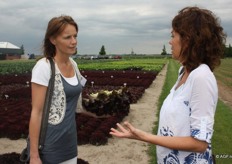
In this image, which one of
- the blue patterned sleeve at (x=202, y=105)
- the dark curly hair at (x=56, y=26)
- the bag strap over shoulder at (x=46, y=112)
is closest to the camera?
the blue patterned sleeve at (x=202, y=105)

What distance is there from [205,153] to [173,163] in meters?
0.19

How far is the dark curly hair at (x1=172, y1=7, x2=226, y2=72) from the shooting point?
1.89 meters

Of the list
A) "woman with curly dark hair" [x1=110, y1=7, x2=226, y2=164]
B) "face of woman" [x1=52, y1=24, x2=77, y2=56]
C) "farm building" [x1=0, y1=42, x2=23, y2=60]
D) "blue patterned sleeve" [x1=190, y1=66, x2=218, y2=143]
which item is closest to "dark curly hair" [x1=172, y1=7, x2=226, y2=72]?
"woman with curly dark hair" [x1=110, y1=7, x2=226, y2=164]

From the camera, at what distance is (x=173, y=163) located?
6.47 ft

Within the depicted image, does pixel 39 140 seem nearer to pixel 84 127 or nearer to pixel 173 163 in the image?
pixel 173 163

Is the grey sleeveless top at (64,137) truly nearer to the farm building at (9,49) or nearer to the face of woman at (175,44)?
the face of woman at (175,44)

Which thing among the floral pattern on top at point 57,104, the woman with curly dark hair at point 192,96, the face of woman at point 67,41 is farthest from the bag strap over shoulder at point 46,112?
the woman with curly dark hair at point 192,96

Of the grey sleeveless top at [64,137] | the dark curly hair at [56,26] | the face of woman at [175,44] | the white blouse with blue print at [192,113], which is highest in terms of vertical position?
the dark curly hair at [56,26]

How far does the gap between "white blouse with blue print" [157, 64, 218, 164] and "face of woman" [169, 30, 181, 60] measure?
0.52ft

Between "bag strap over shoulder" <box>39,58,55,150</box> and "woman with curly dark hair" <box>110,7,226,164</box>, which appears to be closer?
"woman with curly dark hair" <box>110,7,226,164</box>

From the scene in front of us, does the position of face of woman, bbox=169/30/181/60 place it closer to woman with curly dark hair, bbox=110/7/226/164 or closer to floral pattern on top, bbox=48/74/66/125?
woman with curly dark hair, bbox=110/7/226/164

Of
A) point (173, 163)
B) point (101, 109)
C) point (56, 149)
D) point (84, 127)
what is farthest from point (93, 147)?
point (173, 163)

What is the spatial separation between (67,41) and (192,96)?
1174 mm

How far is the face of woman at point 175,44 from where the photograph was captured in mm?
1963
